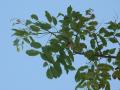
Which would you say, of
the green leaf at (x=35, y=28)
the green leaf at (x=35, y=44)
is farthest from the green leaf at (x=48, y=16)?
the green leaf at (x=35, y=44)

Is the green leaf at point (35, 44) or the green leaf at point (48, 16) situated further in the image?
the green leaf at point (48, 16)

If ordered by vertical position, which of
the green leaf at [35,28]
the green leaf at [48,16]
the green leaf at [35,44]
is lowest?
the green leaf at [35,44]

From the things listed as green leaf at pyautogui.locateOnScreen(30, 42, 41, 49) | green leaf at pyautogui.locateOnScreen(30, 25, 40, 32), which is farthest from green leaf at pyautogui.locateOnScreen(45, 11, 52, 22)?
green leaf at pyautogui.locateOnScreen(30, 42, 41, 49)

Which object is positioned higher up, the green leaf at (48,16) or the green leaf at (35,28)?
the green leaf at (48,16)

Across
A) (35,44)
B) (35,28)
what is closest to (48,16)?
(35,28)

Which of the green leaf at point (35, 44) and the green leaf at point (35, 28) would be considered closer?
the green leaf at point (35, 44)

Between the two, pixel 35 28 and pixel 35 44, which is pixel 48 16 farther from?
pixel 35 44

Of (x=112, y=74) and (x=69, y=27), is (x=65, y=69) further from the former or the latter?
(x=112, y=74)

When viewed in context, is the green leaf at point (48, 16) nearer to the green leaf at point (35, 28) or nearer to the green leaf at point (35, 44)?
the green leaf at point (35, 28)

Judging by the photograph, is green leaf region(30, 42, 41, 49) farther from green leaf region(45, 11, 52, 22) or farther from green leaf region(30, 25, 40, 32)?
green leaf region(45, 11, 52, 22)

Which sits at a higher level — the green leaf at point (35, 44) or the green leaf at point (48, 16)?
the green leaf at point (48, 16)

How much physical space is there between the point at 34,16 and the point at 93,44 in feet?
1.61

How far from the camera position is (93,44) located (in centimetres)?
245

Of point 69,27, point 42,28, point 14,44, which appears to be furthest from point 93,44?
point 14,44
